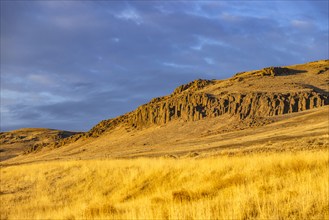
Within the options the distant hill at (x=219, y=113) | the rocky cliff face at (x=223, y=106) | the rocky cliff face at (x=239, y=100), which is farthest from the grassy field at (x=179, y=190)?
the rocky cliff face at (x=239, y=100)

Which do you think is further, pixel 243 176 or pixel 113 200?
pixel 113 200

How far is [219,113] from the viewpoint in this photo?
240 feet

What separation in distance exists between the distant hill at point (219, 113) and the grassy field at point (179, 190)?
97.4 feet

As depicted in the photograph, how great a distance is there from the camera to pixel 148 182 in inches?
808

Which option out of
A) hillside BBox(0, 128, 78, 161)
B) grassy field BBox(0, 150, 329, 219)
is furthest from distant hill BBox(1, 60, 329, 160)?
grassy field BBox(0, 150, 329, 219)

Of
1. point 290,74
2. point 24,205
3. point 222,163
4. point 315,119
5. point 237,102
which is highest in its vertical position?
point 290,74

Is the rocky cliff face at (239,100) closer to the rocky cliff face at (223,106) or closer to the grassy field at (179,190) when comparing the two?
the rocky cliff face at (223,106)

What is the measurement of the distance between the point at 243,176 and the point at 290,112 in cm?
5431

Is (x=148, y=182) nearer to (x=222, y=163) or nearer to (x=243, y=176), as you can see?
(x=222, y=163)

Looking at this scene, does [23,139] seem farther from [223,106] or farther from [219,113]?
[223,106]

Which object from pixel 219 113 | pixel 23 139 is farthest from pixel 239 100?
pixel 23 139

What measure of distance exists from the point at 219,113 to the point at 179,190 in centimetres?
5892

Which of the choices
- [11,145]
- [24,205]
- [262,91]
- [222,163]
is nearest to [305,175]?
[222,163]

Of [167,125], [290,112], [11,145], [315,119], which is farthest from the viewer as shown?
[11,145]
